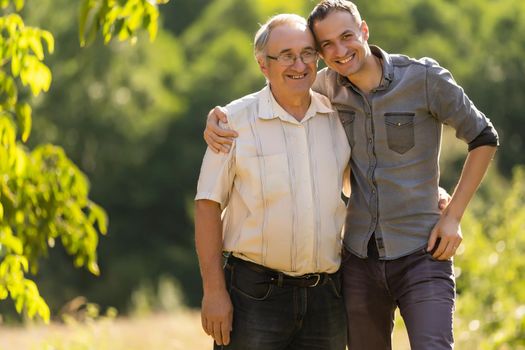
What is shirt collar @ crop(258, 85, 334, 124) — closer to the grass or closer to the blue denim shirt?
the blue denim shirt

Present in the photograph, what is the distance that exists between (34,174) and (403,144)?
1.79 m

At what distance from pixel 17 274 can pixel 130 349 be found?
4.55 meters

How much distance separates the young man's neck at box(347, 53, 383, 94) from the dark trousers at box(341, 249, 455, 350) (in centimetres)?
61

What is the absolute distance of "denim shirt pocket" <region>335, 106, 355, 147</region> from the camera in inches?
170

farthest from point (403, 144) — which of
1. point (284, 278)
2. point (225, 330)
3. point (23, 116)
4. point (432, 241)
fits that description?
point (23, 116)

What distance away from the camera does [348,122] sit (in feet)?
14.2

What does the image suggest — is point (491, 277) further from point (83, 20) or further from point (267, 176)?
point (83, 20)

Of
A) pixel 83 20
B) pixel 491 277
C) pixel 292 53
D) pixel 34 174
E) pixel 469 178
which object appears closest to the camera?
pixel 83 20

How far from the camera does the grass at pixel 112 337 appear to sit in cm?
713

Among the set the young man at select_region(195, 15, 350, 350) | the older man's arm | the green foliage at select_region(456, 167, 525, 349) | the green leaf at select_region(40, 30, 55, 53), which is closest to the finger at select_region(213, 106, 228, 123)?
the young man at select_region(195, 15, 350, 350)

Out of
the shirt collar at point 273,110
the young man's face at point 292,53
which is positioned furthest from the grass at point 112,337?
the young man's face at point 292,53

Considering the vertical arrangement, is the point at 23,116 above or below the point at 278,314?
above

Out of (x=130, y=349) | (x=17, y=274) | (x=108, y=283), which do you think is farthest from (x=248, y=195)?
(x=108, y=283)

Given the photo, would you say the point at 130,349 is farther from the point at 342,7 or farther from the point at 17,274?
the point at 342,7
